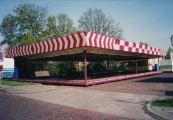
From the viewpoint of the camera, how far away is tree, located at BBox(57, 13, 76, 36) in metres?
49.1

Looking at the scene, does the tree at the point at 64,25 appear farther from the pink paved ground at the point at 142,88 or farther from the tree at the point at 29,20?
the pink paved ground at the point at 142,88

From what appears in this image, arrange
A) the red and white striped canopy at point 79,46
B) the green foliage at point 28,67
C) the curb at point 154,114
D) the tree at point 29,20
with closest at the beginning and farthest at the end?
the curb at point 154,114 → the red and white striped canopy at point 79,46 → the green foliage at point 28,67 → the tree at point 29,20

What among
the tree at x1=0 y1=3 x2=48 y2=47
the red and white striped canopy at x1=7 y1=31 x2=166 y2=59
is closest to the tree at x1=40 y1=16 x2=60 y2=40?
the tree at x1=0 y1=3 x2=48 y2=47

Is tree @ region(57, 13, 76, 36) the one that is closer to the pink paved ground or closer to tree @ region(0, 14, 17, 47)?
tree @ region(0, 14, 17, 47)

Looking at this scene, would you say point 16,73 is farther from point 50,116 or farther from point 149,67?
point 149,67

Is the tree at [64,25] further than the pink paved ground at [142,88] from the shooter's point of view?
Yes

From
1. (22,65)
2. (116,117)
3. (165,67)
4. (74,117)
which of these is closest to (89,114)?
(74,117)

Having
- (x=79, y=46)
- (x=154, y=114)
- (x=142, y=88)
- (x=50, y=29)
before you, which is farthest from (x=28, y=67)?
(x=154, y=114)

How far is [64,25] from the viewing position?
163 ft

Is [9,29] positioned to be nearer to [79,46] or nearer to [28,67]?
[28,67]

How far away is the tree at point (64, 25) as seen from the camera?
1934 inches

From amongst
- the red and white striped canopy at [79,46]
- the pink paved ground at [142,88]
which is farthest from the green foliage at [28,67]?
the pink paved ground at [142,88]

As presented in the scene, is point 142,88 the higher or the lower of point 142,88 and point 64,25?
the lower

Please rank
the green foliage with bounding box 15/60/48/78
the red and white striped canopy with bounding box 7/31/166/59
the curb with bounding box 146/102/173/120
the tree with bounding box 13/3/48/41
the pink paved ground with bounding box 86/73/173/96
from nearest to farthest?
the curb with bounding box 146/102/173/120 → the pink paved ground with bounding box 86/73/173/96 → the red and white striped canopy with bounding box 7/31/166/59 → the green foliage with bounding box 15/60/48/78 → the tree with bounding box 13/3/48/41
